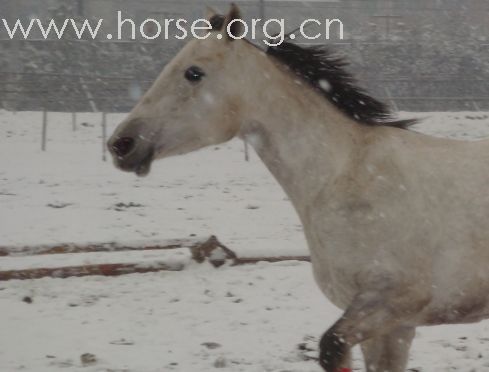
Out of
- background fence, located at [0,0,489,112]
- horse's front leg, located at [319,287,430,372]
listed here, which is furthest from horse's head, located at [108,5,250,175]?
background fence, located at [0,0,489,112]

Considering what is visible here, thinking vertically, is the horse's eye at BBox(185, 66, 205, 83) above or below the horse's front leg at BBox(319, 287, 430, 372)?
above

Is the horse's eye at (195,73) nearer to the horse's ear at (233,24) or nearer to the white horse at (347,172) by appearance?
the white horse at (347,172)

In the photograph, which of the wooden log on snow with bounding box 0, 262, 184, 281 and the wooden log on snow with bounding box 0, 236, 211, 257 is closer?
the wooden log on snow with bounding box 0, 262, 184, 281

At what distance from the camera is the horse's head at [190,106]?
3.23 m

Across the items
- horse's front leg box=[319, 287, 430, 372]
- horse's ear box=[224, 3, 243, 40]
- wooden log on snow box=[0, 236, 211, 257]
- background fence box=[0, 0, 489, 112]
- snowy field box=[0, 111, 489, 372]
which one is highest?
background fence box=[0, 0, 489, 112]

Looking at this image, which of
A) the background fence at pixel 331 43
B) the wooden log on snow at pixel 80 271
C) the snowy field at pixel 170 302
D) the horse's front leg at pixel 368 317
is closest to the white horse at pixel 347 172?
the horse's front leg at pixel 368 317

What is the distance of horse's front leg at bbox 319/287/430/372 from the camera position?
289 centimetres

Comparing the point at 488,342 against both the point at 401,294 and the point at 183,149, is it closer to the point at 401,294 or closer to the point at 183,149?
the point at 401,294

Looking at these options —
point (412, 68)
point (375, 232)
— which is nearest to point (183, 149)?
point (375, 232)

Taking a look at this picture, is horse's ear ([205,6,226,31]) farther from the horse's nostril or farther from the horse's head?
the horse's nostril

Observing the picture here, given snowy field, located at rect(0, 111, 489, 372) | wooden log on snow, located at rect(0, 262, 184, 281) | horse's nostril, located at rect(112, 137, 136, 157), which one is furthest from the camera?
wooden log on snow, located at rect(0, 262, 184, 281)

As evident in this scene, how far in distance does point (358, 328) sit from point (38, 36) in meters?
22.4

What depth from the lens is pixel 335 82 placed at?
11.2ft

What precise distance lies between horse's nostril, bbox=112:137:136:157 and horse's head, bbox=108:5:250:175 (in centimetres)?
2
